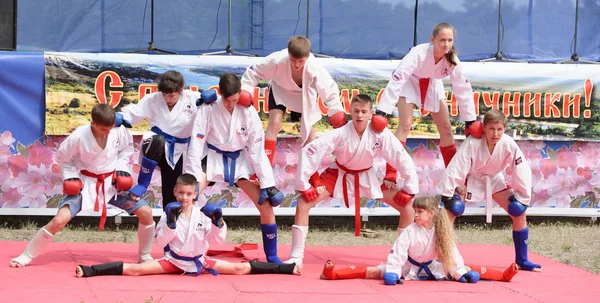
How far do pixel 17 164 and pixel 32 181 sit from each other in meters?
0.21

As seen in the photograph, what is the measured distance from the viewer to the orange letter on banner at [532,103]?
897 cm

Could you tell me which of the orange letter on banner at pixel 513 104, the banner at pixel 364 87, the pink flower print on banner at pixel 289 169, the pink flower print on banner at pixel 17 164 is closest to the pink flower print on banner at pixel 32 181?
the pink flower print on banner at pixel 17 164

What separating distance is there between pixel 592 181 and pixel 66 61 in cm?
546

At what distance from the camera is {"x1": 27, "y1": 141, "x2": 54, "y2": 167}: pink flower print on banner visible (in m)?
8.36

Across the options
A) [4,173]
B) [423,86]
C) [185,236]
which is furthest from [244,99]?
[4,173]

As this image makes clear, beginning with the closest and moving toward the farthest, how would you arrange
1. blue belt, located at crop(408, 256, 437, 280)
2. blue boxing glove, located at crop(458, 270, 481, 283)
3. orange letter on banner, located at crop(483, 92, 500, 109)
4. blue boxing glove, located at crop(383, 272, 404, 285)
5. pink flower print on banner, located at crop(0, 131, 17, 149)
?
blue boxing glove, located at crop(383, 272, 404, 285) < blue boxing glove, located at crop(458, 270, 481, 283) < blue belt, located at crop(408, 256, 437, 280) < pink flower print on banner, located at crop(0, 131, 17, 149) < orange letter on banner, located at crop(483, 92, 500, 109)

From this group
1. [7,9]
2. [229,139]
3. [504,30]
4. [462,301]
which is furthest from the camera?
[504,30]

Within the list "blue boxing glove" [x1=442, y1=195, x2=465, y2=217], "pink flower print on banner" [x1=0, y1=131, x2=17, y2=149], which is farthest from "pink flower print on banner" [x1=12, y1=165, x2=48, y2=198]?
"blue boxing glove" [x1=442, y1=195, x2=465, y2=217]

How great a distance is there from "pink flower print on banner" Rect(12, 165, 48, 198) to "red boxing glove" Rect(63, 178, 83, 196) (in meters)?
2.40

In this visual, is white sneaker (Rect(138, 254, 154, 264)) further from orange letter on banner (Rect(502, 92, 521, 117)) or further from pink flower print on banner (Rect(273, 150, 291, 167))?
orange letter on banner (Rect(502, 92, 521, 117))

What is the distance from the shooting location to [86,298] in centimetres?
491

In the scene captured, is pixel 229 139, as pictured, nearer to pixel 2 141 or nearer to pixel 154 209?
pixel 154 209

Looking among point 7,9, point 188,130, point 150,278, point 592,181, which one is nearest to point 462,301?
point 150,278

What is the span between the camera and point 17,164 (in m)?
8.34
